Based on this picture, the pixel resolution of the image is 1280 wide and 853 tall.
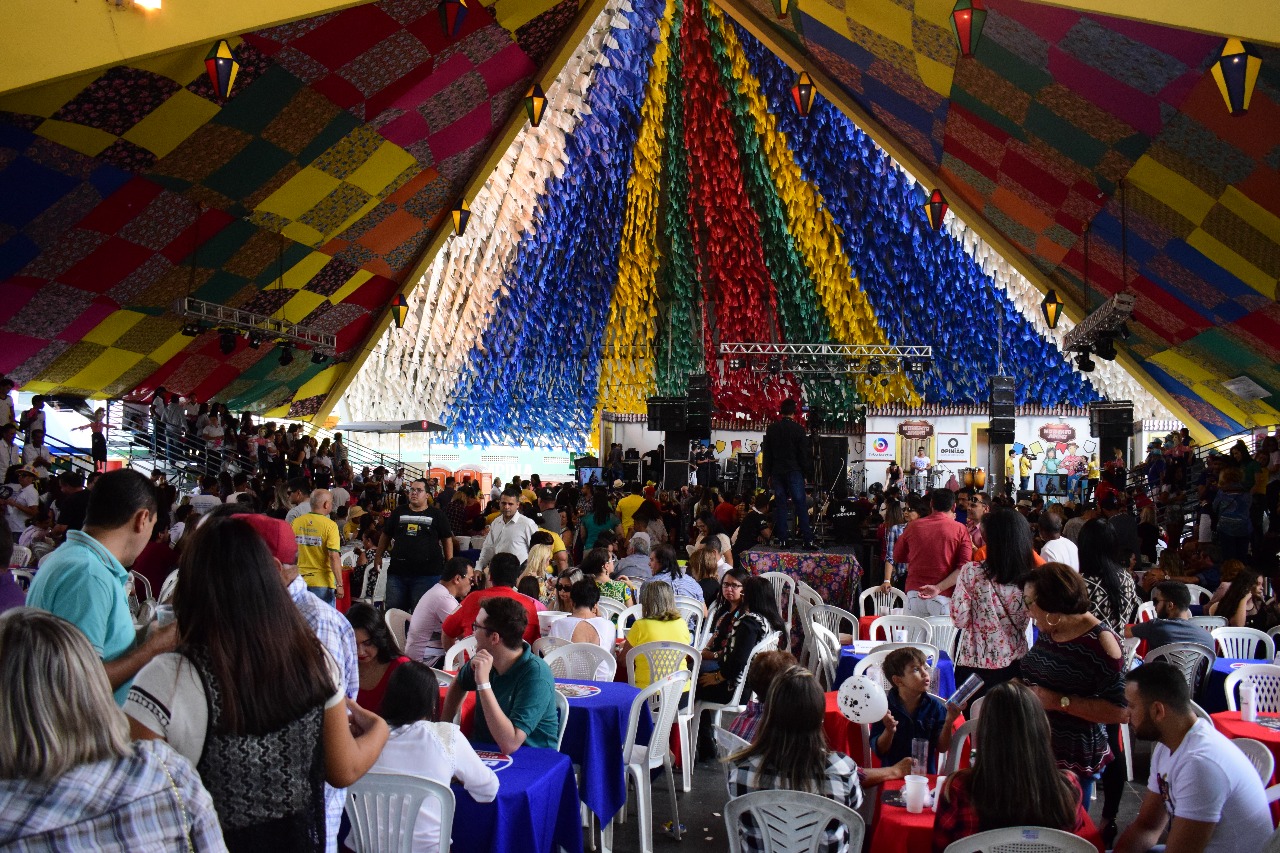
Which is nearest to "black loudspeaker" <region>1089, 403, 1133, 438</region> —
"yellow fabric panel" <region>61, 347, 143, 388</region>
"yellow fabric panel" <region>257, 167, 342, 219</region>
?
"yellow fabric panel" <region>257, 167, 342, 219</region>

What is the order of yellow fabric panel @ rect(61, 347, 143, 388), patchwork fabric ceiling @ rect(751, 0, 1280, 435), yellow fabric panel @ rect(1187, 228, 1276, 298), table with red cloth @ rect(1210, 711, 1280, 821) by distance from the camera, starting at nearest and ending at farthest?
table with red cloth @ rect(1210, 711, 1280, 821), patchwork fabric ceiling @ rect(751, 0, 1280, 435), yellow fabric panel @ rect(1187, 228, 1276, 298), yellow fabric panel @ rect(61, 347, 143, 388)

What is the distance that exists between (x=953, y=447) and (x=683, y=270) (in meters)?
6.45

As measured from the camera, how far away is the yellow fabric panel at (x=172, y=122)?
32.8ft

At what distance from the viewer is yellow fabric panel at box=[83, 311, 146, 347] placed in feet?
45.0

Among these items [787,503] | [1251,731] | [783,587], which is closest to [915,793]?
[1251,731]

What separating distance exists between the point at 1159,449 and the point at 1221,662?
12.5 metres

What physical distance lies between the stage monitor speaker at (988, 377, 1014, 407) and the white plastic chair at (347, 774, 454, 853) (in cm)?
1639

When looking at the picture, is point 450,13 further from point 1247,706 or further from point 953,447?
point 953,447

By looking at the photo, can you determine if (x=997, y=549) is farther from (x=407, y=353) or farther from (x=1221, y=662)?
(x=407, y=353)

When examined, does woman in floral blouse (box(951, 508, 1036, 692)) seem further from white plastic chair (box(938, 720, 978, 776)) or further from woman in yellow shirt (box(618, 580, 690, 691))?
woman in yellow shirt (box(618, 580, 690, 691))

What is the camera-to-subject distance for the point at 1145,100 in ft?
28.6

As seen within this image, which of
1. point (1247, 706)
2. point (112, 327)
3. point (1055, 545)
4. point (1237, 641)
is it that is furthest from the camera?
point (112, 327)

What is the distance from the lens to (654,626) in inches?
225

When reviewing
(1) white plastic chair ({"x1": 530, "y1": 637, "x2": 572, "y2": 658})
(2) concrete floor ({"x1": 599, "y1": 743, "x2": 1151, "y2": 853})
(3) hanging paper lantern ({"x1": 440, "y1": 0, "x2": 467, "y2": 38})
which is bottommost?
(2) concrete floor ({"x1": 599, "y1": 743, "x2": 1151, "y2": 853})
